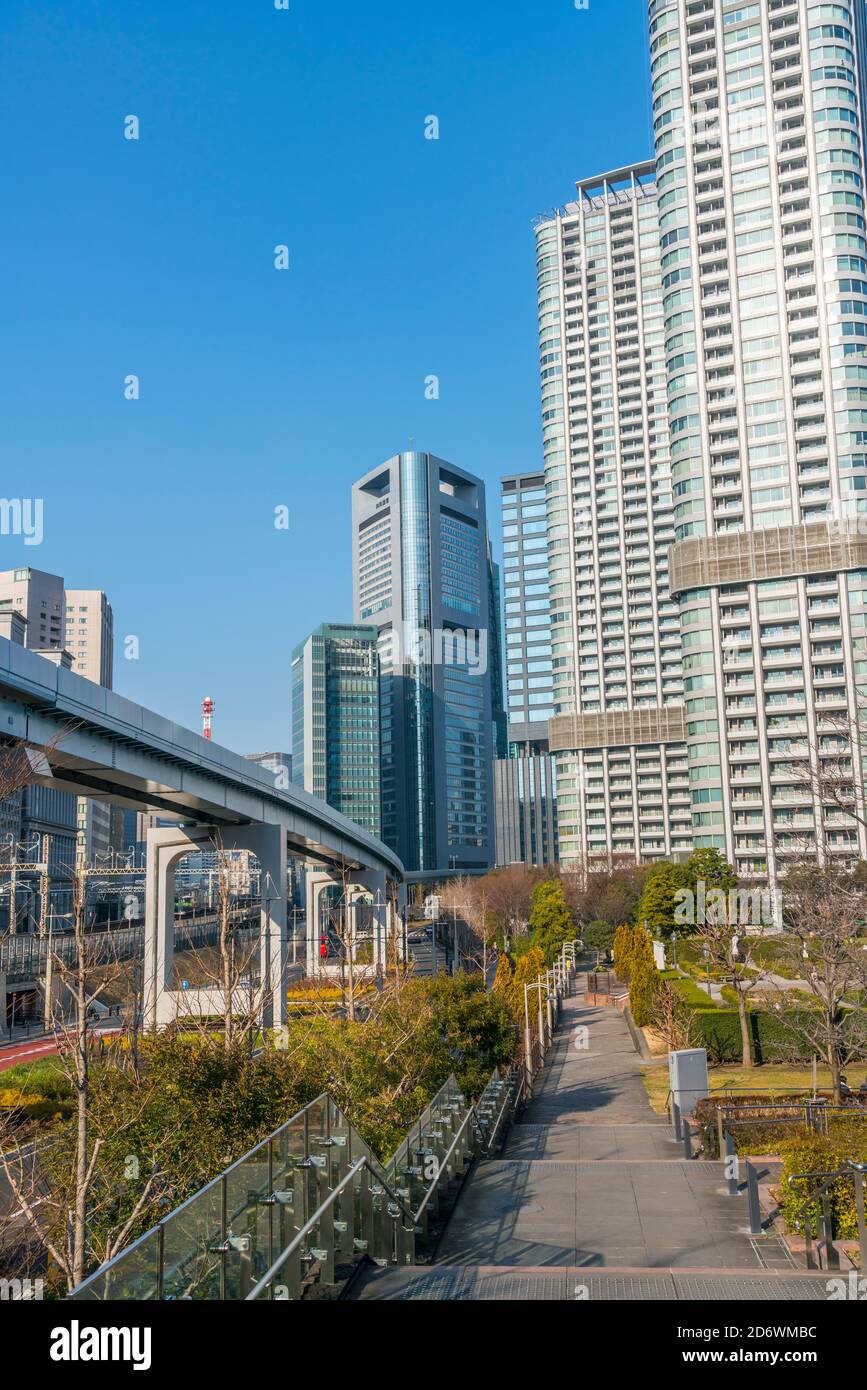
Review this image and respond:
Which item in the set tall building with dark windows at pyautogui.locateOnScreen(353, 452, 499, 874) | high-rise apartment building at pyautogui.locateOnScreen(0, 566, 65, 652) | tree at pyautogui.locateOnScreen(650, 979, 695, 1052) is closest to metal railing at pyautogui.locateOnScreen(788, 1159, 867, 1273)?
tree at pyautogui.locateOnScreen(650, 979, 695, 1052)

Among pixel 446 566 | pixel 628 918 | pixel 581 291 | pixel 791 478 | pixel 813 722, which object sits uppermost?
pixel 581 291

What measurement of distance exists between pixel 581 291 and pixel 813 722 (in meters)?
69.4

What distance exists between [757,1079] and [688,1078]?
554cm

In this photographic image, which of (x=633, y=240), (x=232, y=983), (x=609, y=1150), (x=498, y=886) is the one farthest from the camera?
(x=633, y=240)

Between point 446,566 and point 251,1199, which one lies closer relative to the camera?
point 251,1199

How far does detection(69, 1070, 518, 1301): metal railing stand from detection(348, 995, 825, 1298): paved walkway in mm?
522

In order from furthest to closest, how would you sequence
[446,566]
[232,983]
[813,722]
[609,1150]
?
[446,566] → [813,722] → [232,983] → [609,1150]

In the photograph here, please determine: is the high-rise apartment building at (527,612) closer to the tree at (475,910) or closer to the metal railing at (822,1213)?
the tree at (475,910)

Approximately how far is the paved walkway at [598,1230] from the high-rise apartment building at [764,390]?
59.0 m

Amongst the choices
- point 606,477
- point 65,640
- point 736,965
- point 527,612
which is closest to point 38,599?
point 65,640

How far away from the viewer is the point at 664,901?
53.2 m
